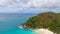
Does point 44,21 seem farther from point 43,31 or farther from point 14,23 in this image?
point 14,23

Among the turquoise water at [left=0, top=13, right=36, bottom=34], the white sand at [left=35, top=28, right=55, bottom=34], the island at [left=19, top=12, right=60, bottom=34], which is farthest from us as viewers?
the island at [left=19, top=12, right=60, bottom=34]

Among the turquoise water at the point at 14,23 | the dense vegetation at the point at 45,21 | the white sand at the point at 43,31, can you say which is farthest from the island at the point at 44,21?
the turquoise water at the point at 14,23

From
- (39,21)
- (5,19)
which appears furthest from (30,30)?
(5,19)

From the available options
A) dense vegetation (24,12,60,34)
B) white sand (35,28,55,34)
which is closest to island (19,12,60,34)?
dense vegetation (24,12,60,34)

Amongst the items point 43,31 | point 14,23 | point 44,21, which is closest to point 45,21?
point 44,21

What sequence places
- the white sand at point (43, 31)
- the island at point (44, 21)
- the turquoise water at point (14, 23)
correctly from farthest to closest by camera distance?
1. the island at point (44, 21)
2. the turquoise water at point (14, 23)
3. the white sand at point (43, 31)

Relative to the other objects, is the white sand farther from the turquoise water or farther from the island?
the turquoise water

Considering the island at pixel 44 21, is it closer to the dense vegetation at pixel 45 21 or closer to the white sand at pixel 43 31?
the dense vegetation at pixel 45 21

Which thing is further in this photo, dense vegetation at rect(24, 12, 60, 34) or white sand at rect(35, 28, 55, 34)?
dense vegetation at rect(24, 12, 60, 34)
